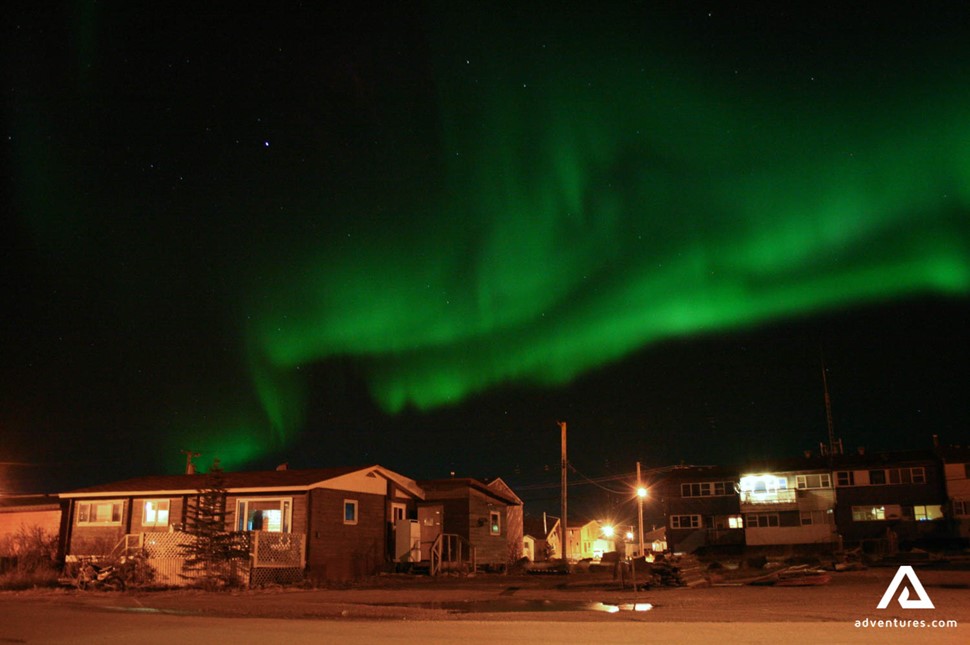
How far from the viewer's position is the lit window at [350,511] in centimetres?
3478

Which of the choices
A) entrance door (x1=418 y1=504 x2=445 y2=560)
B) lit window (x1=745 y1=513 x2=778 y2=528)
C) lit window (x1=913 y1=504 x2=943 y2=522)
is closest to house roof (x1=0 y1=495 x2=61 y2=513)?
entrance door (x1=418 y1=504 x2=445 y2=560)

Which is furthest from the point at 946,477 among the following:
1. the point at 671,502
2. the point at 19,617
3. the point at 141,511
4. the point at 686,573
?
the point at 19,617

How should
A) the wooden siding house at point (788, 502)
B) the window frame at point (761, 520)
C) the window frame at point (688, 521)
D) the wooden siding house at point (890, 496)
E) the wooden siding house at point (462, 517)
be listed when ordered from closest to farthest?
the wooden siding house at point (462, 517) → the wooden siding house at point (890, 496) → the wooden siding house at point (788, 502) → the window frame at point (761, 520) → the window frame at point (688, 521)

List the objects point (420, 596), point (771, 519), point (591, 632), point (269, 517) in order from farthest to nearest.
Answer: point (771, 519), point (269, 517), point (420, 596), point (591, 632)

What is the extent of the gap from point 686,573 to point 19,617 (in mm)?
20138

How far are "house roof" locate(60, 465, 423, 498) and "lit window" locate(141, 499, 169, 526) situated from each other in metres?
0.50

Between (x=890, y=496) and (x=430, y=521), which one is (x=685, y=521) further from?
(x=430, y=521)

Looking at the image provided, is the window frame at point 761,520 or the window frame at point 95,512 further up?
the window frame at point 95,512

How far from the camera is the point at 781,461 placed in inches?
2813

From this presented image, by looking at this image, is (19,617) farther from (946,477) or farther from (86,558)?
(946,477)

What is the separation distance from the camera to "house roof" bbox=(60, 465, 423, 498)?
33188 mm

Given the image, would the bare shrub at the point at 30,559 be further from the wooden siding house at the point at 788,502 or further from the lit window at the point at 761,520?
the lit window at the point at 761,520

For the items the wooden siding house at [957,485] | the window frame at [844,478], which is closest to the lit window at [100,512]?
the window frame at [844,478]

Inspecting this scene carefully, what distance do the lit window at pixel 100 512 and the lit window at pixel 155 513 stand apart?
122cm
